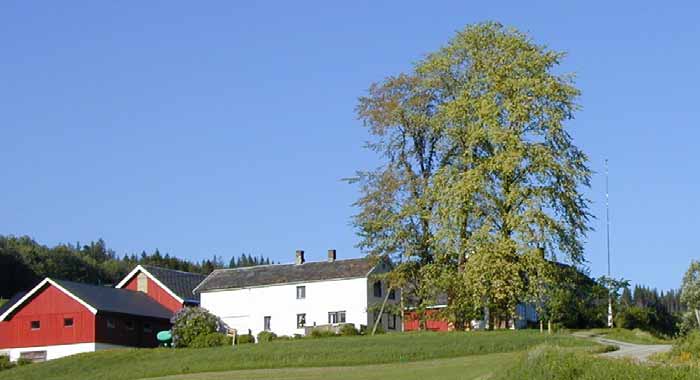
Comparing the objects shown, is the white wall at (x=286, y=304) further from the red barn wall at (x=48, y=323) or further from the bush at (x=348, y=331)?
the red barn wall at (x=48, y=323)

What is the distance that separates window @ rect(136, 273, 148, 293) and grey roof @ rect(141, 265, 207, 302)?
59 centimetres

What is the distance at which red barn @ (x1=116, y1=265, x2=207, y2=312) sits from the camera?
78.4 metres

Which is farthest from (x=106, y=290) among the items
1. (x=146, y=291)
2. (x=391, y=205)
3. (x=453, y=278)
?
(x=453, y=278)

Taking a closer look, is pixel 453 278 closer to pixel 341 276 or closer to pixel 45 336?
pixel 341 276

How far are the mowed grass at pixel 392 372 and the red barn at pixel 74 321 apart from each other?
28818 mm

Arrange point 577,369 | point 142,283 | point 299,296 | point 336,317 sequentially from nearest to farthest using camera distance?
point 577,369, point 336,317, point 299,296, point 142,283

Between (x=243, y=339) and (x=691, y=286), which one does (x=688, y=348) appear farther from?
(x=691, y=286)

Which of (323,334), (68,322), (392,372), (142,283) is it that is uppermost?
(142,283)

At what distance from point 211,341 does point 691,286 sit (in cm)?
3824

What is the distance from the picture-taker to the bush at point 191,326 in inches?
2453

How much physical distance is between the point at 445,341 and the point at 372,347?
2.94m

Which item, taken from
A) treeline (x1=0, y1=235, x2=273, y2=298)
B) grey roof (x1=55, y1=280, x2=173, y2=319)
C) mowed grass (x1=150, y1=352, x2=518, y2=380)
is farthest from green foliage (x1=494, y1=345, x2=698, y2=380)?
treeline (x1=0, y1=235, x2=273, y2=298)

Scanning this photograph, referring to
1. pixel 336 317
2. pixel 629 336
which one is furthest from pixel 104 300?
pixel 629 336

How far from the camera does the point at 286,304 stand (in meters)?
75.6
